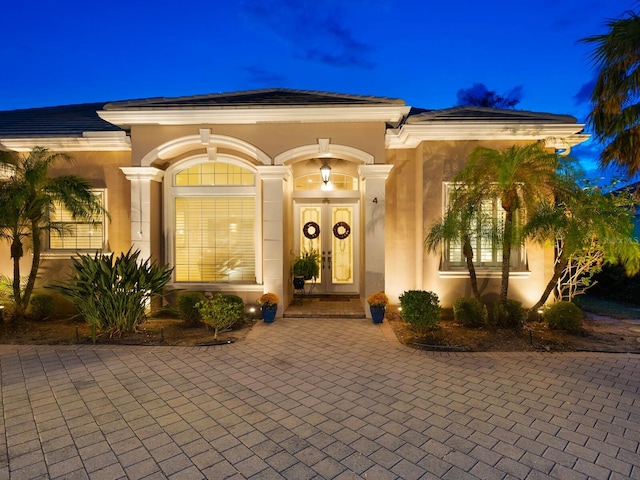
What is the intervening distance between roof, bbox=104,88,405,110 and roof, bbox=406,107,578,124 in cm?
69

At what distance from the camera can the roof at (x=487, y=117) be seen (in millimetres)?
7949

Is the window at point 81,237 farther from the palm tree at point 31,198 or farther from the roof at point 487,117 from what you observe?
the roof at point 487,117

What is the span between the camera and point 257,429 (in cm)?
370

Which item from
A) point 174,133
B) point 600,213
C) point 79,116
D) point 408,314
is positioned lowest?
point 408,314

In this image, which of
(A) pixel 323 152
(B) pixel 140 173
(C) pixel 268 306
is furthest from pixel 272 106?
(C) pixel 268 306

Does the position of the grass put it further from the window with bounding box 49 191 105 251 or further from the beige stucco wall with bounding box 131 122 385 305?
the window with bounding box 49 191 105 251

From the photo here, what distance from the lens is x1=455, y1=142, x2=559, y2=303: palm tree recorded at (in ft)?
20.4

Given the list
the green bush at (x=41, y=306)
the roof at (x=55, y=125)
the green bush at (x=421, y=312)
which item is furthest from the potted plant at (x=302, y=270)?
the roof at (x=55, y=125)

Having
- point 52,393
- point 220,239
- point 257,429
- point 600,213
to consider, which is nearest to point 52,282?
point 220,239

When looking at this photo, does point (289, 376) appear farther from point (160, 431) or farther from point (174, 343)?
point (174, 343)

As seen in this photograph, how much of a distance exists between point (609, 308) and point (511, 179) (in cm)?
599

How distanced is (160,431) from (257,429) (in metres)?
0.93

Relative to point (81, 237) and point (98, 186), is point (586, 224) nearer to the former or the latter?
point (98, 186)

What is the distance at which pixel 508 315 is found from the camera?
23.4ft
